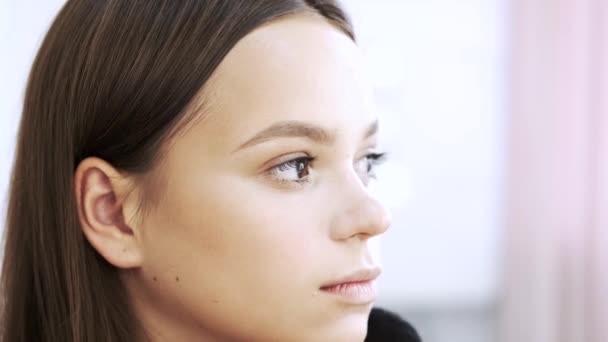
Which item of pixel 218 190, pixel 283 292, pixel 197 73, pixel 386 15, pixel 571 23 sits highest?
pixel 386 15

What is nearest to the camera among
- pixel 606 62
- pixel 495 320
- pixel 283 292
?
pixel 283 292

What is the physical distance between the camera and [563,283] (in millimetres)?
2279

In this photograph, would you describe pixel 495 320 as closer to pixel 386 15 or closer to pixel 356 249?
pixel 386 15

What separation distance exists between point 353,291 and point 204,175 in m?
0.23

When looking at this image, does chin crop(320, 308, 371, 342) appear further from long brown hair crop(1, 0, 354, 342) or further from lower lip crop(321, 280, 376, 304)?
long brown hair crop(1, 0, 354, 342)

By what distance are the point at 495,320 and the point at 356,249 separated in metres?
1.82

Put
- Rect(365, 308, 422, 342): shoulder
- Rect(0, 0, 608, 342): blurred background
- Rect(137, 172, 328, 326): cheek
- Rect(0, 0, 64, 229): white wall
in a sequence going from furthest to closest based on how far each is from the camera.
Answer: Rect(0, 0, 608, 342): blurred background
Rect(0, 0, 64, 229): white wall
Rect(365, 308, 422, 342): shoulder
Rect(137, 172, 328, 326): cheek

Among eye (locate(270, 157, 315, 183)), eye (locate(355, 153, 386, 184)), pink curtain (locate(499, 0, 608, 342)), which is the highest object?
pink curtain (locate(499, 0, 608, 342))

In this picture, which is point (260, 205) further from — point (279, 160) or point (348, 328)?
point (348, 328)

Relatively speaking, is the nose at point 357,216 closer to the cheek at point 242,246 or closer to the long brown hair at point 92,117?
the cheek at point 242,246

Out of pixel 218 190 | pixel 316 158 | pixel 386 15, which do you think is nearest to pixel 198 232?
pixel 218 190

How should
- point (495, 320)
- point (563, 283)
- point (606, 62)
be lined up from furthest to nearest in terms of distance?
point (495, 320)
point (563, 283)
point (606, 62)

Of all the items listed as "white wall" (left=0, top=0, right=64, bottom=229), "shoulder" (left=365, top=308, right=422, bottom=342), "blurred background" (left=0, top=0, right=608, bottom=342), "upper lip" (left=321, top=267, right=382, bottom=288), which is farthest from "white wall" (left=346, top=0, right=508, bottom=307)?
"upper lip" (left=321, top=267, right=382, bottom=288)

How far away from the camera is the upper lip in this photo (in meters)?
0.95
